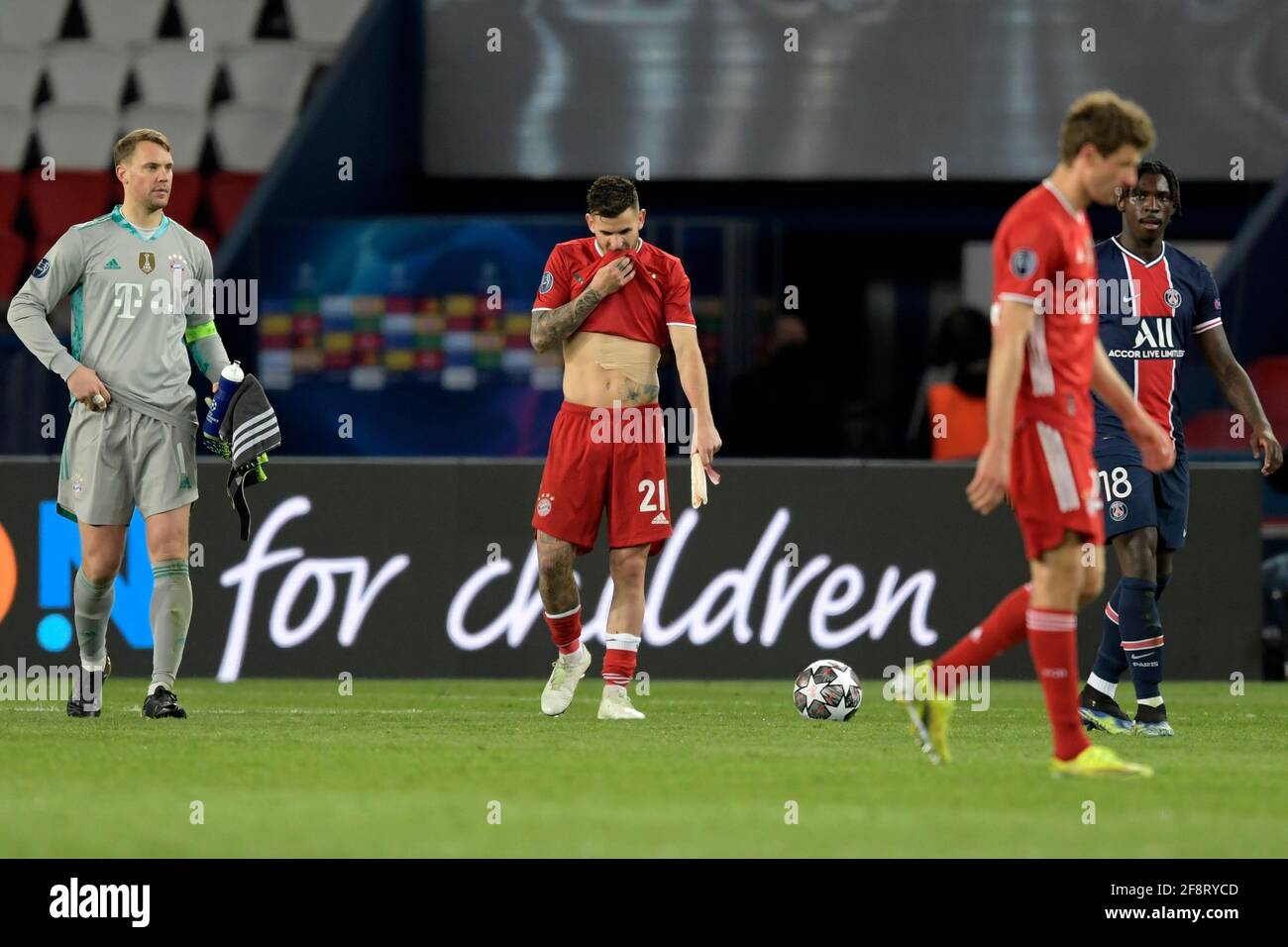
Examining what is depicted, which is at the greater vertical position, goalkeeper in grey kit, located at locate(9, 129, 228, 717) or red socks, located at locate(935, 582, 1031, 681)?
goalkeeper in grey kit, located at locate(9, 129, 228, 717)

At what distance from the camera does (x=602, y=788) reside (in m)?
6.26

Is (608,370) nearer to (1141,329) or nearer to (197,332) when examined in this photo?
(197,332)

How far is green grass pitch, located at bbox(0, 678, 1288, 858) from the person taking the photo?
529 centimetres

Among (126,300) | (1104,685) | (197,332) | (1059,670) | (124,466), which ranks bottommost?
(1104,685)

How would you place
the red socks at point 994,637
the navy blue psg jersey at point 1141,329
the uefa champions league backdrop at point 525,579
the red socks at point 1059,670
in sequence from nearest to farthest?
1. the red socks at point 1059,670
2. the red socks at point 994,637
3. the navy blue psg jersey at point 1141,329
4. the uefa champions league backdrop at point 525,579

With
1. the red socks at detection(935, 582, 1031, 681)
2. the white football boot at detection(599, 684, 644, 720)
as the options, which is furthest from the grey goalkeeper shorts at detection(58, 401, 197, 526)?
the red socks at detection(935, 582, 1031, 681)

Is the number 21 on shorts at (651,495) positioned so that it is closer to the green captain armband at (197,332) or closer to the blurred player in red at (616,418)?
the blurred player in red at (616,418)

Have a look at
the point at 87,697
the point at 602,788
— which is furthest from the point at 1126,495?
the point at 87,697

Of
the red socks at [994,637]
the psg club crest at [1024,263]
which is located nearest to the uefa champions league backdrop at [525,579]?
the red socks at [994,637]

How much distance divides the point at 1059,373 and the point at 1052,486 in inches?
12.5

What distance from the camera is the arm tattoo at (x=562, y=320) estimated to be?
8281mm

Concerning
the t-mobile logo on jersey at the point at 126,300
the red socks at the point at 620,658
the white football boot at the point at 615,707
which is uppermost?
the t-mobile logo on jersey at the point at 126,300

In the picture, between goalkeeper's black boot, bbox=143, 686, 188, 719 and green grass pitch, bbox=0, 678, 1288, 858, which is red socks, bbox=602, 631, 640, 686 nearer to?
green grass pitch, bbox=0, 678, 1288, 858

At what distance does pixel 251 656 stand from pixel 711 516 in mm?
2367
